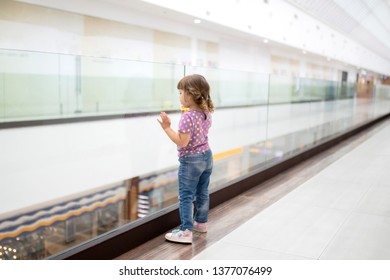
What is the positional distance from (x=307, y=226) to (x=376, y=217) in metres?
0.96

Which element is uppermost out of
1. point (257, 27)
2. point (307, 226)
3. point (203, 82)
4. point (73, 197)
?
point (257, 27)

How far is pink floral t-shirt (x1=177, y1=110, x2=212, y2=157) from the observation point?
373cm

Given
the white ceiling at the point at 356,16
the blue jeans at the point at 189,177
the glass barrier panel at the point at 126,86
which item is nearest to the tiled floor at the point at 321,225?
the blue jeans at the point at 189,177

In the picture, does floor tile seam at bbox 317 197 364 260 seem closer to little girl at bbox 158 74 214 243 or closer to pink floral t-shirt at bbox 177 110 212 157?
little girl at bbox 158 74 214 243

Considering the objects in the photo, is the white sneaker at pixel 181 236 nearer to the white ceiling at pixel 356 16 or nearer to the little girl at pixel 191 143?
the little girl at pixel 191 143

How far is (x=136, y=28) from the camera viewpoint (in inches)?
540

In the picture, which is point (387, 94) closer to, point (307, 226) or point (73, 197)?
point (307, 226)

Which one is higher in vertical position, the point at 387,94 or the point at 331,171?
the point at 387,94

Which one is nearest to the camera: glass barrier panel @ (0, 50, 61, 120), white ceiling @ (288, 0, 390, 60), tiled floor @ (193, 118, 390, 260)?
glass barrier panel @ (0, 50, 61, 120)

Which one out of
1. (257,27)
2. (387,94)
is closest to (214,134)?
(257,27)

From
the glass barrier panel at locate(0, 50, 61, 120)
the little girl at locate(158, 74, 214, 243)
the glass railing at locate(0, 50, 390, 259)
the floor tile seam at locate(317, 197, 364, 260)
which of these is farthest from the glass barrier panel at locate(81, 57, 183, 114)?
the floor tile seam at locate(317, 197, 364, 260)

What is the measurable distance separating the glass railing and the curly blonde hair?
2.44 ft

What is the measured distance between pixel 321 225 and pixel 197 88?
2.10 m
